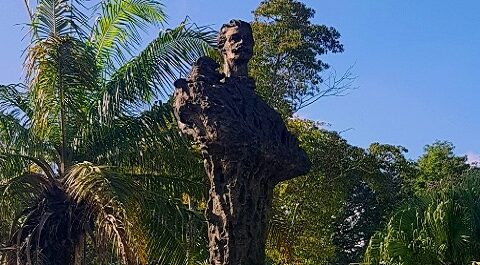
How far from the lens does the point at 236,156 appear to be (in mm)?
5641

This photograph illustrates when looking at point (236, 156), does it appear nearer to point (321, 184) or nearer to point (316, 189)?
point (316, 189)

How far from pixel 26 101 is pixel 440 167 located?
17281mm

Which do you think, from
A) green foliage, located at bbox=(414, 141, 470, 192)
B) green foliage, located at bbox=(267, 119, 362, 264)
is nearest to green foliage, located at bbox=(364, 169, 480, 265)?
green foliage, located at bbox=(267, 119, 362, 264)

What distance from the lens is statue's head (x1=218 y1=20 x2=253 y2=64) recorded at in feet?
20.5

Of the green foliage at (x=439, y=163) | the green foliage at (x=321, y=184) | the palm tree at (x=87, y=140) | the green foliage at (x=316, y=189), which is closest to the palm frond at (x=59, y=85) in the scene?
the palm tree at (x=87, y=140)

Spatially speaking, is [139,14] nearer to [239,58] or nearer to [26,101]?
[26,101]

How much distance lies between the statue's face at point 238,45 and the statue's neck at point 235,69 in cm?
3

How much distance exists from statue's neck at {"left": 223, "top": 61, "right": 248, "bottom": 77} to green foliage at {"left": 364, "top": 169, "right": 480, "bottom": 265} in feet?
16.5

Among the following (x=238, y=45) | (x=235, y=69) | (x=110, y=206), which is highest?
(x=238, y=45)

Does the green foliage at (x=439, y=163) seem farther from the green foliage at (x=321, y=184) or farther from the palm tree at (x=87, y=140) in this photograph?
the palm tree at (x=87, y=140)

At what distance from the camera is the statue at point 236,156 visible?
18.5 feet

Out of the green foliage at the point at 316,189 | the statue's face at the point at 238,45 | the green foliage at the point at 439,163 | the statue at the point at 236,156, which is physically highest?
the green foliage at the point at 439,163

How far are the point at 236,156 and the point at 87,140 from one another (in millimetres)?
5173

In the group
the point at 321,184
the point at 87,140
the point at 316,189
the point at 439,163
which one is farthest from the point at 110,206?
the point at 439,163
